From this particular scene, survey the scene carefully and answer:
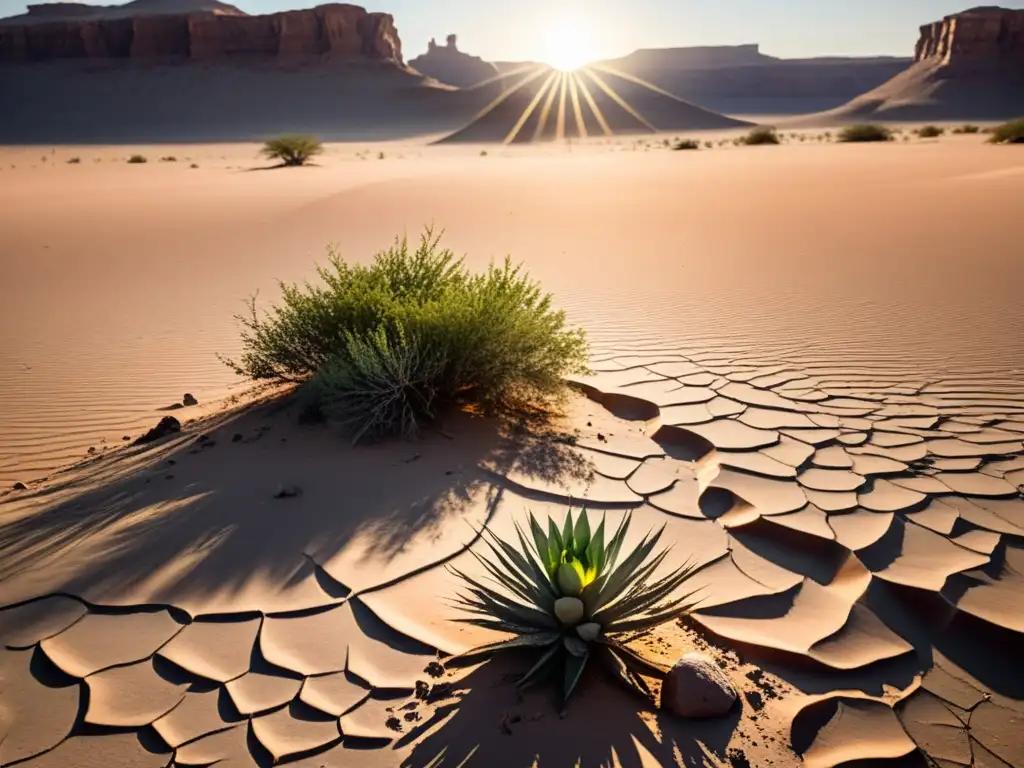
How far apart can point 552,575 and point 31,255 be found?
1214 cm

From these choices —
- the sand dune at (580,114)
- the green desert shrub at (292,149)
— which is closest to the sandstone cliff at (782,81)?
the sand dune at (580,114)

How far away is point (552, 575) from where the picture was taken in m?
2.77

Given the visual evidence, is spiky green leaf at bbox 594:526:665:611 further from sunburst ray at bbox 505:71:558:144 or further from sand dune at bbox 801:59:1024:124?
sand dune at bbox 801:59:1024:124

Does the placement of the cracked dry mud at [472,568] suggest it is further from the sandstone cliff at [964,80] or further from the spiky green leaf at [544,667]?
the sandstone cliff at [964,80]

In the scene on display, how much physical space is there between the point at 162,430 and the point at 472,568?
107 inches

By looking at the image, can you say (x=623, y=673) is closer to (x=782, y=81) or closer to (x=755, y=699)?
(x=755, y=699)

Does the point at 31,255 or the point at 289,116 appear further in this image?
the point at 289,116

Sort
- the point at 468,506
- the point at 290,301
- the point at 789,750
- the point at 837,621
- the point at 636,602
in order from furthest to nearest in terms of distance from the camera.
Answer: the point at 290,301, the point at 468,506, the point at 837,621, the point at 636,602, the point at 789,750

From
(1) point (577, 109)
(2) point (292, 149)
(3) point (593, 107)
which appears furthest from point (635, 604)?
(3) point (593, 107)

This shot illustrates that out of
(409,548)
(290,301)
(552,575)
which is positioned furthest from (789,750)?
(290,301)

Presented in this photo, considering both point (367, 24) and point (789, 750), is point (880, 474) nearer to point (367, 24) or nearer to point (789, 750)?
point (789, 750)

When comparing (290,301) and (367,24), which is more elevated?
(367,24)

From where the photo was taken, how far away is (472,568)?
3381mm

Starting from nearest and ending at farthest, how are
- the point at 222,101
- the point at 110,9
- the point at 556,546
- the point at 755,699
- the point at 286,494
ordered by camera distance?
the point at 755,699 < the point at 556,546 < the point at 286,494 < the point at 222,101 < the point at 110,9
